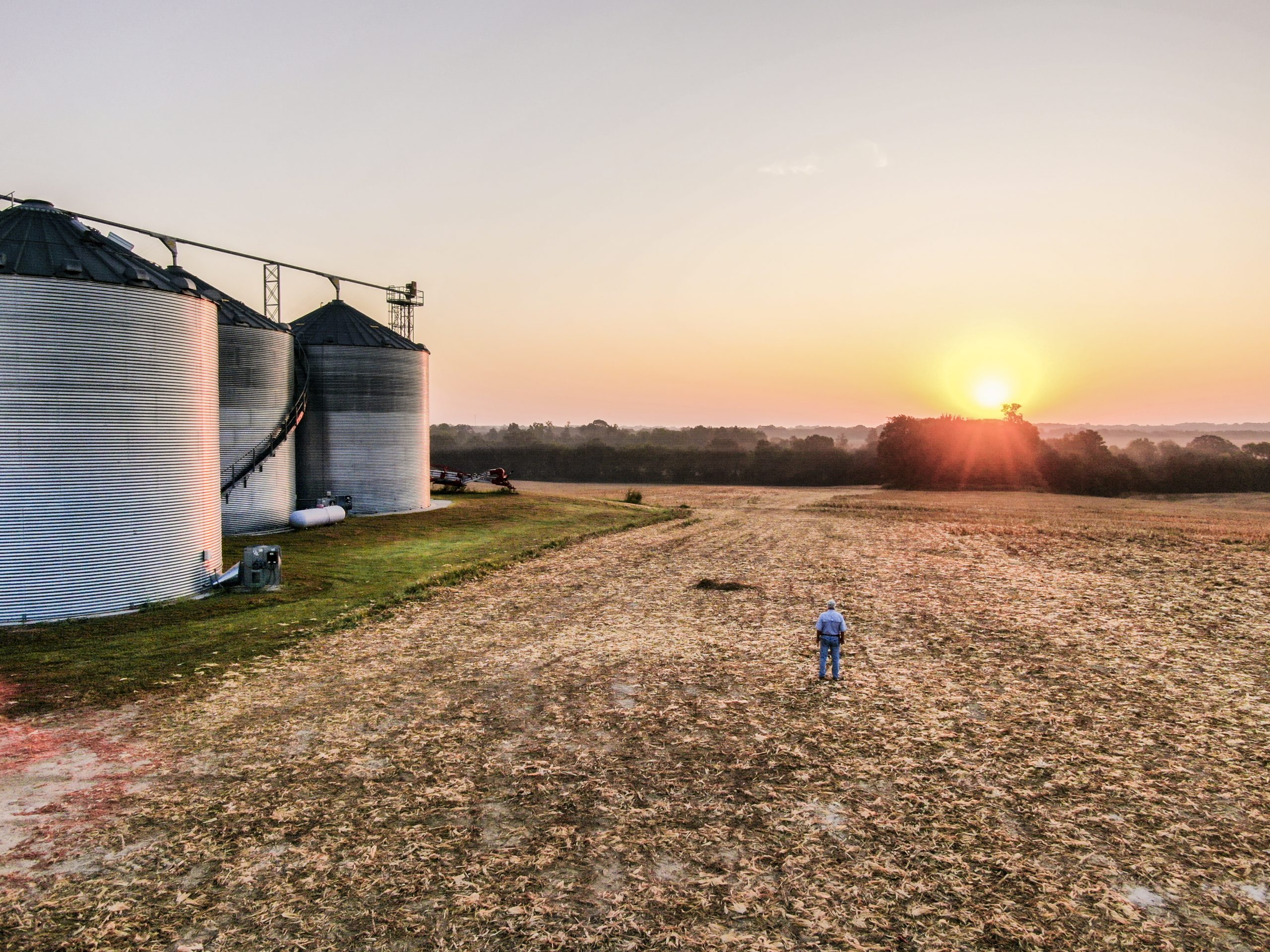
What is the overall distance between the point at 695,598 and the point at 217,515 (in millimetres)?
17991

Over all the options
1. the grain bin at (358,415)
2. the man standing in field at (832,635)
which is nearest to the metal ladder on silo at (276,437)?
the grain bin at (358,415)

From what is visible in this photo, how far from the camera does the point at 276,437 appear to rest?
40719mm

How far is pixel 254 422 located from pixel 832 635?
3412 centimetres

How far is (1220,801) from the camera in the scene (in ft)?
39.9

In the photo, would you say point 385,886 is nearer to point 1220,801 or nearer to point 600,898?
point 600,898

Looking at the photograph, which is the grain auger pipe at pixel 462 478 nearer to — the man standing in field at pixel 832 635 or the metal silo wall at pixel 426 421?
the metal silo wall at pixel 426 421

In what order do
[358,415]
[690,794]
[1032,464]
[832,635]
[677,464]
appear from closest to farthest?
[690,794] → [832,635] → [358,415] → [1032,464] → [677,464]

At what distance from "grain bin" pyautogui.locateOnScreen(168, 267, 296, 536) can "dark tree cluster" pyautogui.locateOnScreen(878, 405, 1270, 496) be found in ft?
266

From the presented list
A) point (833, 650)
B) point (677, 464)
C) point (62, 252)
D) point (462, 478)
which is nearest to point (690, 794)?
point (833, 650)

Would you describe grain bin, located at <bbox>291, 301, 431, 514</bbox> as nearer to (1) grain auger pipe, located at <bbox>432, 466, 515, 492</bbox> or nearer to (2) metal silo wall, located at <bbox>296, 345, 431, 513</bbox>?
(2) metal silo wall, located at <bbox>296, 345, 431, 513</bbox>

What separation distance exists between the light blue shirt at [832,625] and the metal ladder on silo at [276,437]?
29689 mm

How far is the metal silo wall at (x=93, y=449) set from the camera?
21484 millimetres

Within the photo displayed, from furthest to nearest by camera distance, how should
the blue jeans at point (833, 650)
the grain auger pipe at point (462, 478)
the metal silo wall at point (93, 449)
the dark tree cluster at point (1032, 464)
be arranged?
the dark tree cluster at point (1032, 464) → the grain auger pipe at point (462, 478) → the metal silo wall at point (93, 449) → the blue jeans at point (833, 650)

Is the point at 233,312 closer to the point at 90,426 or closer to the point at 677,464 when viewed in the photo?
the point at 90,426
